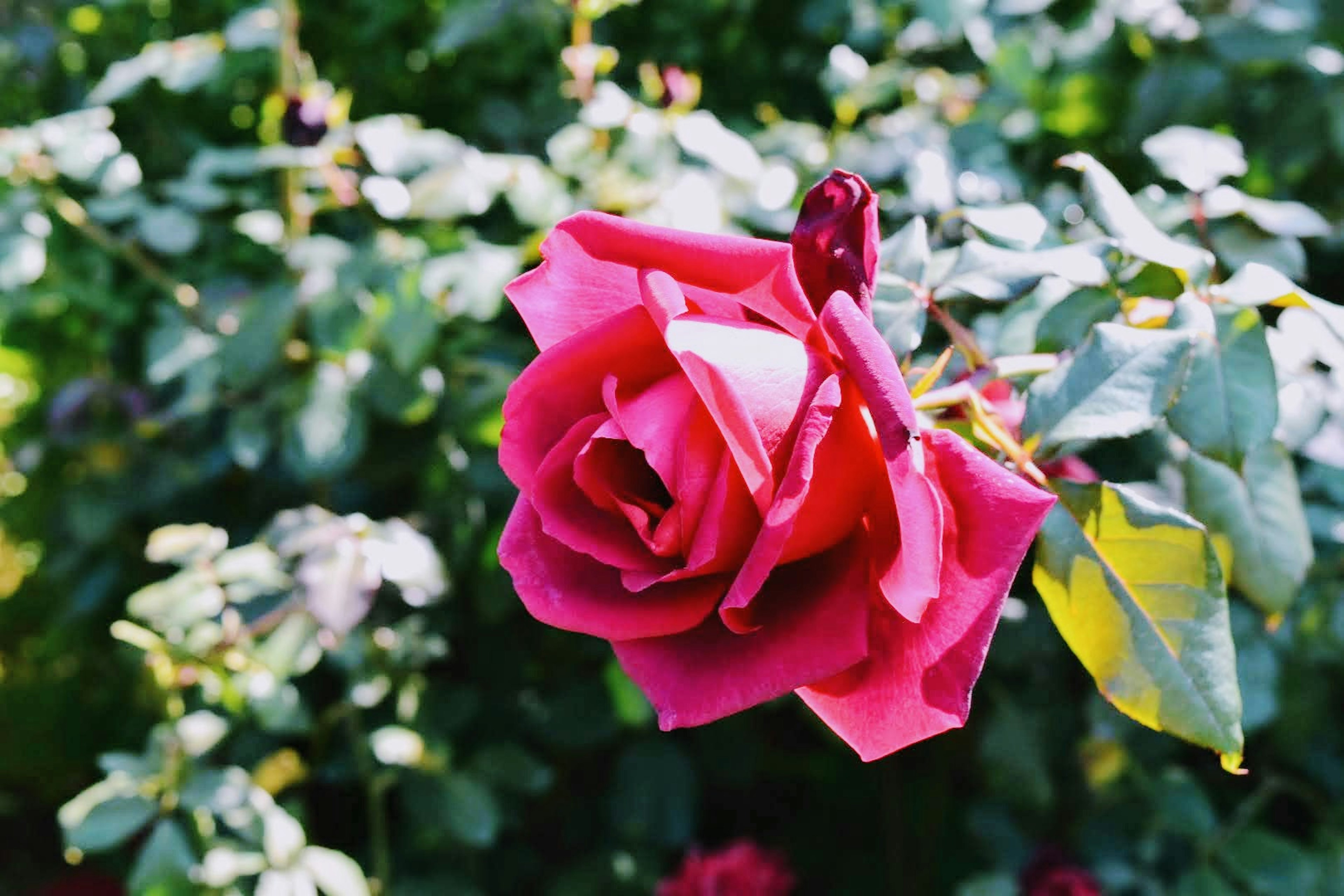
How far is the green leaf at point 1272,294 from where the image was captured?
672 mm

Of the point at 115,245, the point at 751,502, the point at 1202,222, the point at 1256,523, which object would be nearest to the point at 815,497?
the point at 751,502

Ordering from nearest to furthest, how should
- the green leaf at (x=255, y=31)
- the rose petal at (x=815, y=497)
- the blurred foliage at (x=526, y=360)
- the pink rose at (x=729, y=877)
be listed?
the rose petal at (x=815, y=497)
the blurred foliage at (x=526, y=360)
the green leaf at (x=255, y=31)
the pink rose at (x=729, y=877)

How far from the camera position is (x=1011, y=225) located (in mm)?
744

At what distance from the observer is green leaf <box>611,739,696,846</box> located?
4.52 ft

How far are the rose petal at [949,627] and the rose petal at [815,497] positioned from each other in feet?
0.13

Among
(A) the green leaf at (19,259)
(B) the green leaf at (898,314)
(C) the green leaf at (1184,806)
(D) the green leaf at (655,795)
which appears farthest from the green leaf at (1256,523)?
(A) the green leaf at (19,259)

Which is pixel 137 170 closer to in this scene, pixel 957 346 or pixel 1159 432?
pixel 957 346

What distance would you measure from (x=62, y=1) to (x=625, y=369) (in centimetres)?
153

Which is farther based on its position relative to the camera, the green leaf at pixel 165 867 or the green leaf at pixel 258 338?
the green leaf at pixel 258 338

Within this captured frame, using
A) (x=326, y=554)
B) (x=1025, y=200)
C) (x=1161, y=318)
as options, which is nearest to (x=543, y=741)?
(x=326, y=554)

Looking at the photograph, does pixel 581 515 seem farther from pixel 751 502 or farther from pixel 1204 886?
pixel 1204 886

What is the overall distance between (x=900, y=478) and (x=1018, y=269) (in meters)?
0.29

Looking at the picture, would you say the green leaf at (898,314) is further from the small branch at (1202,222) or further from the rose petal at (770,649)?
the small branch at (1202,222)

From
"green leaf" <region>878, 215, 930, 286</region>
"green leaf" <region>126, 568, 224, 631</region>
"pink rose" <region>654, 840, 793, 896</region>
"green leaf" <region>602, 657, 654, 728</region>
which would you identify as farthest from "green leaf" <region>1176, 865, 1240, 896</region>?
"green leaf" <region>126, 568, 224, 631</region>
